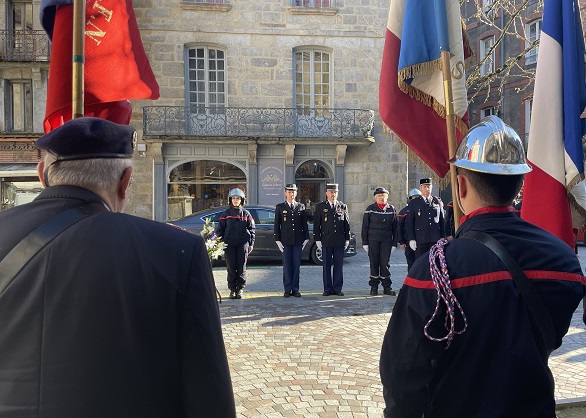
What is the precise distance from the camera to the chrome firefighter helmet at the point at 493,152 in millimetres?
1892

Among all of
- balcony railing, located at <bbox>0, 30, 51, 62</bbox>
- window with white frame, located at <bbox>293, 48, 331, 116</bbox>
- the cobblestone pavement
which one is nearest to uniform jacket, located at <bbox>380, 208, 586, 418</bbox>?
the cobblestone pavement

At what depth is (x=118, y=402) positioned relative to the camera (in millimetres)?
1353

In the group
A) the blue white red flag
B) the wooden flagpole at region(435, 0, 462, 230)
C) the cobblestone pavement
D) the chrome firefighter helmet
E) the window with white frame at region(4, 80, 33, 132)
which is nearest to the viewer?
the chrome firefighter helmet

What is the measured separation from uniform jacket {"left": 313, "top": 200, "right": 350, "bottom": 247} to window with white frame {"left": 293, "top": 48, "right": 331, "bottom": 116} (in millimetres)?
9652

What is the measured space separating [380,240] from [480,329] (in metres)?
7.86

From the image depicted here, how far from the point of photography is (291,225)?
948 cm

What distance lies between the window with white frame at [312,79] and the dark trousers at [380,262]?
32.7 ft

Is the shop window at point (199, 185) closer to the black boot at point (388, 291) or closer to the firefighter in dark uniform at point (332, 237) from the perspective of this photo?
the firefighter in dark uniform at point (332, 237)

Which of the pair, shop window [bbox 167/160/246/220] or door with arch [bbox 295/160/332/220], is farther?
door with arch [bbox 295/160/332/220]

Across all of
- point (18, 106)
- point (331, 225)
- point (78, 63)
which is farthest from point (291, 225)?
point (18, 106)

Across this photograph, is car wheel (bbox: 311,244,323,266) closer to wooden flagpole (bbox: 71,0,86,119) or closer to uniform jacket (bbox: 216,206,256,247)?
uniform jacket (bbox: 216,206,256,247)

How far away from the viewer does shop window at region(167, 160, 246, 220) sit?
1803 centimetres

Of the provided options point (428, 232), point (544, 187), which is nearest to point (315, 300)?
point (428, 232)

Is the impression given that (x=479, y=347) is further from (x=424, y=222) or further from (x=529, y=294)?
(x=424, y=222)
